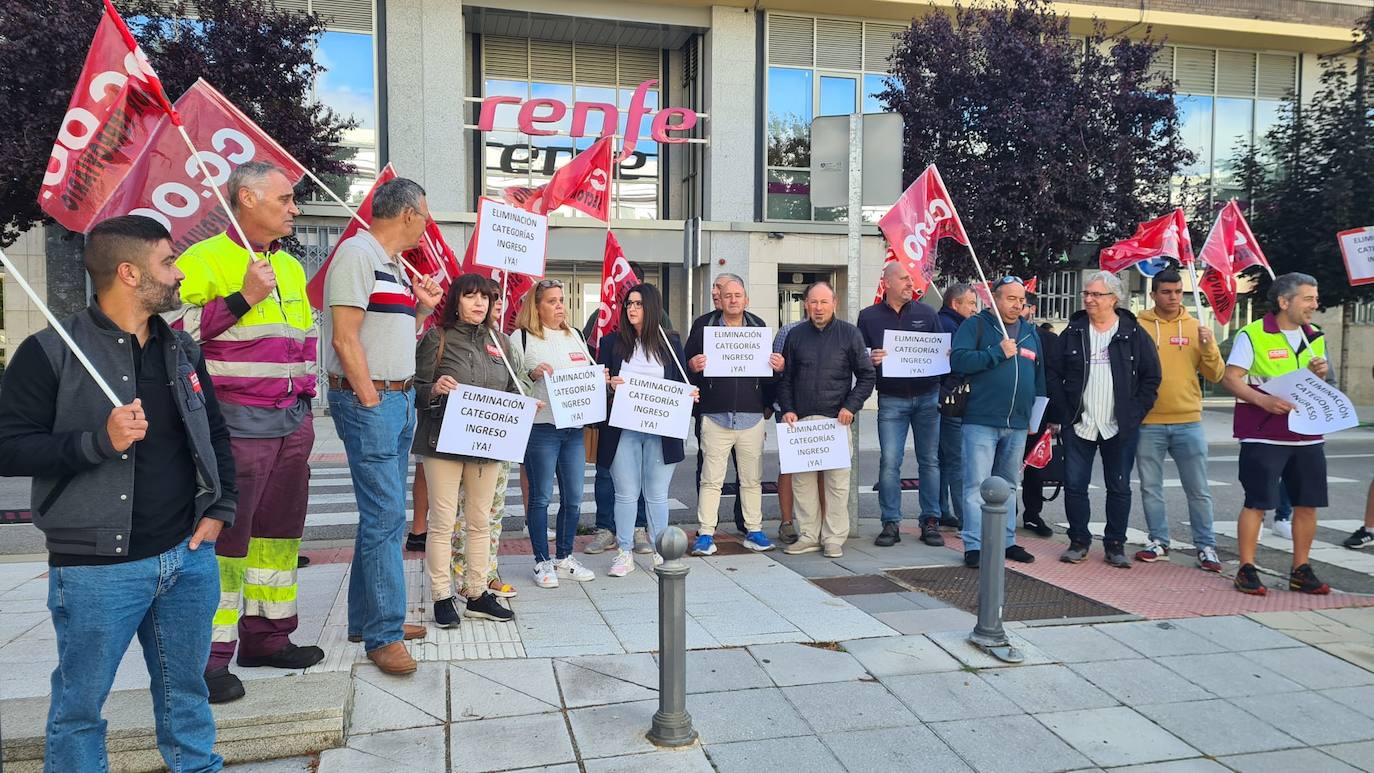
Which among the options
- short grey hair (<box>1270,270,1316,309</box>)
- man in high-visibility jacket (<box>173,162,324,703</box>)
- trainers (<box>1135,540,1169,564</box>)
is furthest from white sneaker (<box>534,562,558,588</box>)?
short grey hair (<box>1270,270,1316,309</box>)

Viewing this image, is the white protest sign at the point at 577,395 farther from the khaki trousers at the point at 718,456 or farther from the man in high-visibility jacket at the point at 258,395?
the man in high-visibility jacket at the point at 258,395

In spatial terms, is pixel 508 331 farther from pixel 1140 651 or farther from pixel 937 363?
pixel 1140 651

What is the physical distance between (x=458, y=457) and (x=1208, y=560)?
5.48m

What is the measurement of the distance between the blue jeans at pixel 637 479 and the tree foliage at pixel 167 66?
9.91 meters

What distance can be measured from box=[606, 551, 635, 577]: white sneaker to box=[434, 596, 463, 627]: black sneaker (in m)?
1.41

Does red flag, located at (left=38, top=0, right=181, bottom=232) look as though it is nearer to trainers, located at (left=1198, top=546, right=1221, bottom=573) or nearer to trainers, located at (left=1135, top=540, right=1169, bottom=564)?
trainers, located at (left=1135, top=540, right=1169, bottom=564)

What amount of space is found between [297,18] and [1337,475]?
16367 millimetres

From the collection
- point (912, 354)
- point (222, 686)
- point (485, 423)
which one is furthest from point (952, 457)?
point (222, 686)

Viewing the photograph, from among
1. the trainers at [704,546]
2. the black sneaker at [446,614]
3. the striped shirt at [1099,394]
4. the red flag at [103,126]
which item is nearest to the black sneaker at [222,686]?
the black sneaker at [446,614]

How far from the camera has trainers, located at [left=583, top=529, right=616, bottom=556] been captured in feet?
22.9

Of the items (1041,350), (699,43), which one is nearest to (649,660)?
(1041,350)

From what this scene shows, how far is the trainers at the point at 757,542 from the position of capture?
23.1ft

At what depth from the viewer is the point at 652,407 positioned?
6.33m

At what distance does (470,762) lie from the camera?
11.5ft
